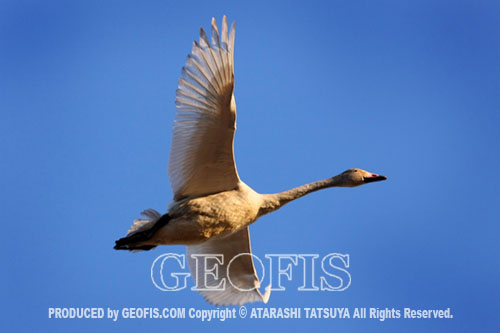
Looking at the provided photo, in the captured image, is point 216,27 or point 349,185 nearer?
point 216,27

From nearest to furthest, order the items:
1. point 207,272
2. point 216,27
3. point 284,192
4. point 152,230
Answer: point 216,27 → point 152,230 → point 284,192 → point 207,272

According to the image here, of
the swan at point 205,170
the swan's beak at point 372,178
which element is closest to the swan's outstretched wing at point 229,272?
the swan at point 205,170

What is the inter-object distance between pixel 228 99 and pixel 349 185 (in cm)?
340

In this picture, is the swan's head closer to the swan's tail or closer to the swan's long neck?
the swan's long neck

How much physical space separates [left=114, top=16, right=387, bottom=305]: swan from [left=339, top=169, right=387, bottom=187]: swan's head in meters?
1.15

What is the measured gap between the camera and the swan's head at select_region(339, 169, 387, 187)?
12.7 m

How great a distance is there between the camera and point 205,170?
37.2 ft

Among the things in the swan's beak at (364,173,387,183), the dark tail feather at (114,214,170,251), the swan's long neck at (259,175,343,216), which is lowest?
the dark tail feather at (114,214,170,251)

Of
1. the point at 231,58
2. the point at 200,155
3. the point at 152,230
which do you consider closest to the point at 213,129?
the point at 200,155

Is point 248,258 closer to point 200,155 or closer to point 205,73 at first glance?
point 200,155

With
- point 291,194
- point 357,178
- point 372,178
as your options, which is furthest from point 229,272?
point 372,178

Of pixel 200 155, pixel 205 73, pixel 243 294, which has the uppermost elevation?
pixel 205 73

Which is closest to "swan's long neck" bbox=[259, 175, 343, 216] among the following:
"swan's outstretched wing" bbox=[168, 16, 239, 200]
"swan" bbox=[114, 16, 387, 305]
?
"swan" bbox=[114, 16, 387, 305]

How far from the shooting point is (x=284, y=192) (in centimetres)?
1209
